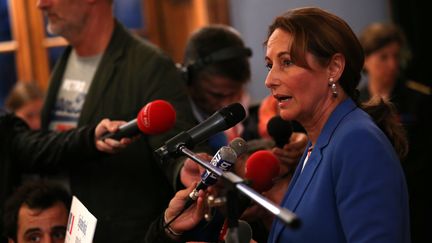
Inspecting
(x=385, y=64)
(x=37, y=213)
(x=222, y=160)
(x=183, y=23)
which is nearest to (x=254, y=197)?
(x=222, y=160)

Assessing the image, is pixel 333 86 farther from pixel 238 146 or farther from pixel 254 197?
pixel 254 197

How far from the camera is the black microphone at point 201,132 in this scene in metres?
1.62

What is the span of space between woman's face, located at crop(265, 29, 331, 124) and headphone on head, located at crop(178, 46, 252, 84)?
1.00 metres

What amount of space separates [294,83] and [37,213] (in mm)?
1098

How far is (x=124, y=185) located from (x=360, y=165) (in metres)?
1.15

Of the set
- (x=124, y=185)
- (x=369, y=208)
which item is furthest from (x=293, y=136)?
(x=369, y=208)

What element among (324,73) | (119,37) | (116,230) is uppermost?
(324,73)

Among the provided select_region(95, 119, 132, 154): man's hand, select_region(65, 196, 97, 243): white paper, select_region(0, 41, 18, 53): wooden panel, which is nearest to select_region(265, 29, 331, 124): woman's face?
select_region(65, 196, 97, 243): white paper

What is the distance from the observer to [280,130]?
90.5 inches

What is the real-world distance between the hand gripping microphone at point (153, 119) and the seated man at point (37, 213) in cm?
47

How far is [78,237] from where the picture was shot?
1.77 meters

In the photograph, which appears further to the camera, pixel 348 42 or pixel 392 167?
pixel 348 42

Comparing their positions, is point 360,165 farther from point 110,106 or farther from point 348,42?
point 110,106

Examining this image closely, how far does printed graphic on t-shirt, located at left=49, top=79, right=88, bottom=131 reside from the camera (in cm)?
264
